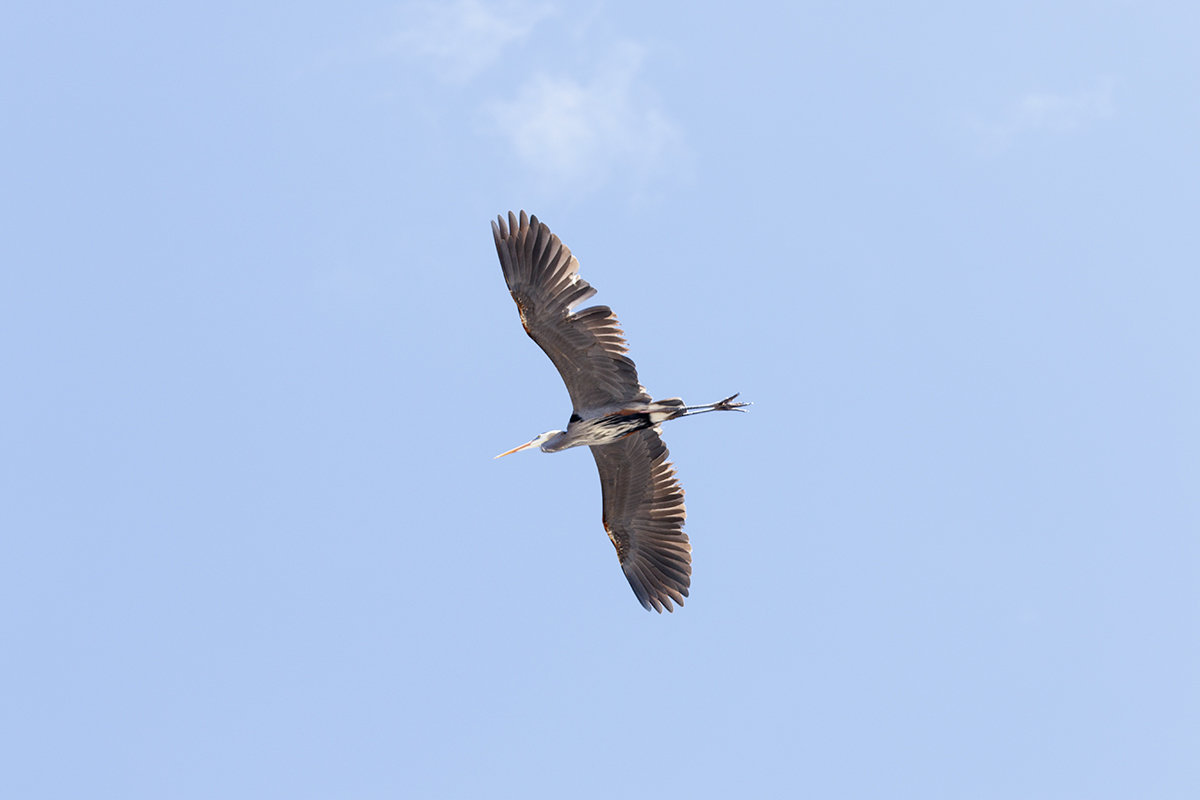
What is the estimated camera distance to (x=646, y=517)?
17844 millimetres

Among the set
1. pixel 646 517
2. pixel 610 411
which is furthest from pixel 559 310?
pixel 646 517

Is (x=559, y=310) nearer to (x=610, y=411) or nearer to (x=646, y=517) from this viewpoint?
(x=610, y=411)

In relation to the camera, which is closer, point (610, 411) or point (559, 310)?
point (559, 310)

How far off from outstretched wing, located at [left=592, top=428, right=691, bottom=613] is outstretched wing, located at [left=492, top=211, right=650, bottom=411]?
1.42m

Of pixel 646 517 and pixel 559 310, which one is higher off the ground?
pixel 559 310

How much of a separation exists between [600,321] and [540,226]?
55.3 inches

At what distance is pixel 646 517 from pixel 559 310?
367cm

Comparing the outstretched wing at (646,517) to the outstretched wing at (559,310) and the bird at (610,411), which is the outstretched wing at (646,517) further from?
the outstretched wing at (559,310)

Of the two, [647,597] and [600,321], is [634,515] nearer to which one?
[647,597]

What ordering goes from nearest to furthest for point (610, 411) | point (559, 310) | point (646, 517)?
point (559, 310)
point (610, 411)
point (646, 517)

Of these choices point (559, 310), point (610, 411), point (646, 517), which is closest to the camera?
point (559, 310)

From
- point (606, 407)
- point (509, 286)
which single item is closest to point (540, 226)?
point (509, 286)

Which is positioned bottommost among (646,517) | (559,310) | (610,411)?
(646,517)

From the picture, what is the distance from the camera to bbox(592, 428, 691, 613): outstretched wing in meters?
17.5
